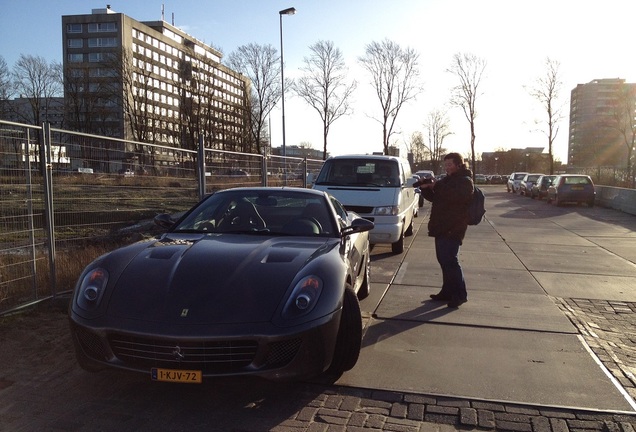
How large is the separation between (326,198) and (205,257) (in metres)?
1.84

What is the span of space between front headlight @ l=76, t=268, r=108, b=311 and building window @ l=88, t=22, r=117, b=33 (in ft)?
312

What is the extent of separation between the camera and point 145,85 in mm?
53438

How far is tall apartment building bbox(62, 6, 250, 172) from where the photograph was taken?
176 feet

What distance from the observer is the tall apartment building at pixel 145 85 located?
53781 mm

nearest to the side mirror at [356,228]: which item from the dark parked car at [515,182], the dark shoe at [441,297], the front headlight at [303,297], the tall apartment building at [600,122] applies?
the front headlight at [303,297]

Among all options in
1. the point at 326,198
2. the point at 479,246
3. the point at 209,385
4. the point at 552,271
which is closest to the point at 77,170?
the point at 326,198

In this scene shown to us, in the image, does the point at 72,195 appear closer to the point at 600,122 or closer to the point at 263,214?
the point at 263,214

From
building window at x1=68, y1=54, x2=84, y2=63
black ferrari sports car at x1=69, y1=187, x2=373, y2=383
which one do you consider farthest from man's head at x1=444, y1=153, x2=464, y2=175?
Result: building window at x1=68, y1=54, x2=84, y2=63

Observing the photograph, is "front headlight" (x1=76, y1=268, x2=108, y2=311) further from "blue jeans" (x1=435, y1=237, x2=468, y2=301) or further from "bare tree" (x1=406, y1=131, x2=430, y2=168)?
"bare tree" (x1=406, y1=131, x2=430, y2=168)

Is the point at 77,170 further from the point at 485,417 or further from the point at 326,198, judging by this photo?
the point at 485,417

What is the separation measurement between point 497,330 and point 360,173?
18.9ft

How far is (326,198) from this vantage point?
558 centimetres

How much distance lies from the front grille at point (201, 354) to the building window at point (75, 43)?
99.5 meters

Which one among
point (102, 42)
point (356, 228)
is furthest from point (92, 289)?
point (102, 42)
